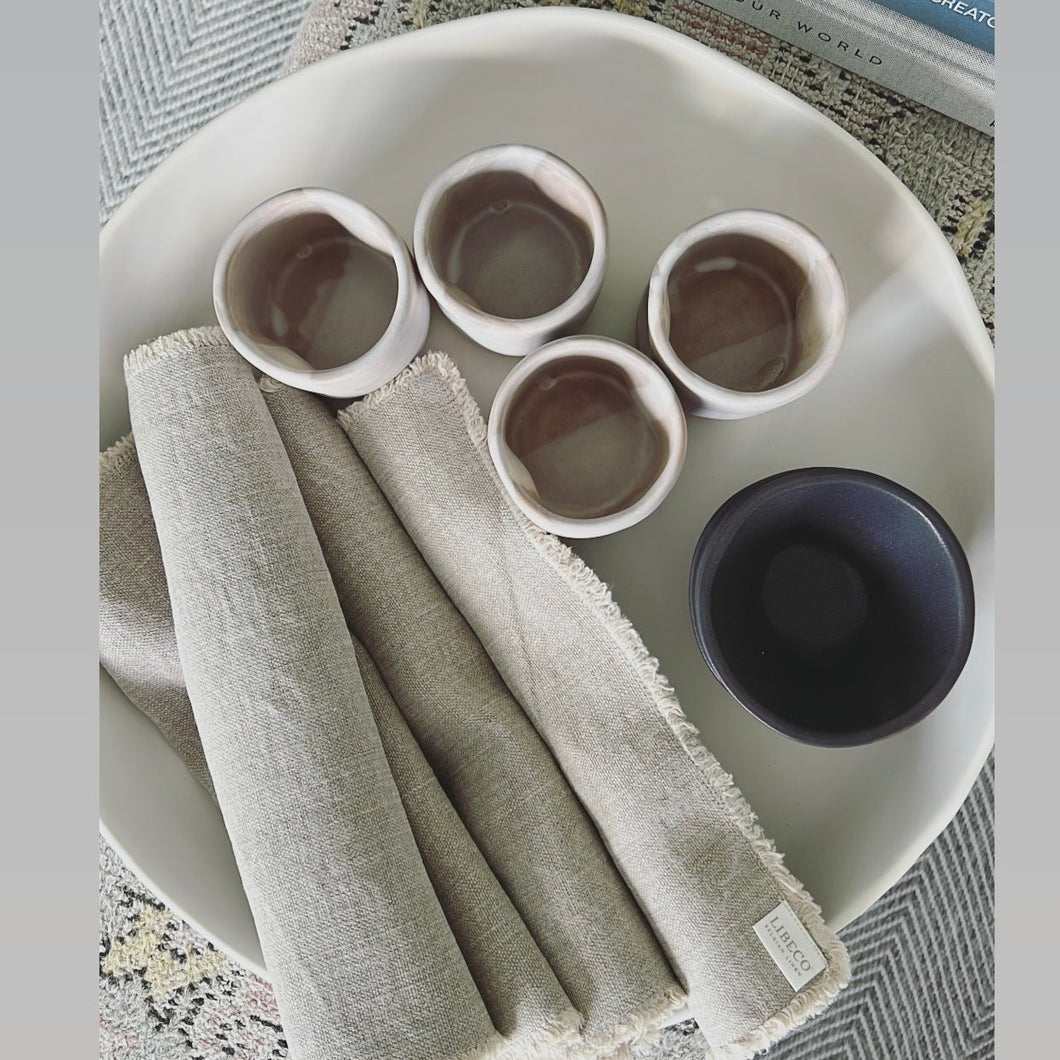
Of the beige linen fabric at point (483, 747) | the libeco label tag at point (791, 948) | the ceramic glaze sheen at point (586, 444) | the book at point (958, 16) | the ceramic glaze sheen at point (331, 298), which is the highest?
the book at point (958, 16)

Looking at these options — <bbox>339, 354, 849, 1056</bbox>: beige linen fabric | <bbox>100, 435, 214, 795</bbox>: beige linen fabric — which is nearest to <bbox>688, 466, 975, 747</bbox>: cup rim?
<bbox>339, 354, 849, 1056</bbox>: beige linen fabric

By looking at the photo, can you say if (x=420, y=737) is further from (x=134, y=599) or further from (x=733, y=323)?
(x=733, y=323)

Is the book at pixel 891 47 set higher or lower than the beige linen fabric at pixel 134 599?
higher

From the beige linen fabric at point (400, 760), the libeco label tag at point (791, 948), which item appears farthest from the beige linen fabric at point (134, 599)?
the libeco label tag at point (791, 948)

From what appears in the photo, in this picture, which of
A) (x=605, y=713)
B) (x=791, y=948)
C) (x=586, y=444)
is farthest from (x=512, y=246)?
(x=791, y=948)

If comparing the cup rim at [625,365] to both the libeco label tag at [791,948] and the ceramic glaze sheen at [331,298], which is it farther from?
the libeco label tag at [791,948]

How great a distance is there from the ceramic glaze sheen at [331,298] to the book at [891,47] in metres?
0.33

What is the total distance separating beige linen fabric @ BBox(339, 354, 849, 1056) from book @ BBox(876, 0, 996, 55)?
342 mm

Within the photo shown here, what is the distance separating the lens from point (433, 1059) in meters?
0.41

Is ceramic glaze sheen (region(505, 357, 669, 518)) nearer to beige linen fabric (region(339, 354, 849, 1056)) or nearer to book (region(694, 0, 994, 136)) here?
beige linen fabric (region(339, 354, 849, 1056))

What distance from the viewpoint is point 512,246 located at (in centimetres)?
48

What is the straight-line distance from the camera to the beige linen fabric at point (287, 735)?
0.41 m

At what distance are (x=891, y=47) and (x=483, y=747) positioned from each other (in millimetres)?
487

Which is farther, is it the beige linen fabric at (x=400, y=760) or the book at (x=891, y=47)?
the book at (x=891, y=47)
